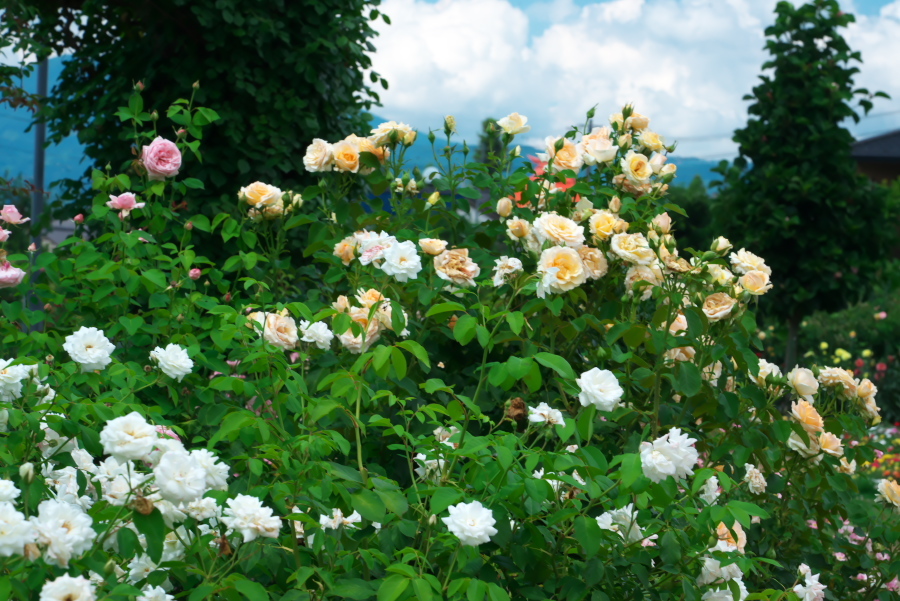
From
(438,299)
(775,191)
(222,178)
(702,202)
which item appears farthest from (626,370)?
(702,202)

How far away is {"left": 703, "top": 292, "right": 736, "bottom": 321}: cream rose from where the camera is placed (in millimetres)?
1979

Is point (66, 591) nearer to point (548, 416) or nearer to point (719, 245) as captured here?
point (548, 416)

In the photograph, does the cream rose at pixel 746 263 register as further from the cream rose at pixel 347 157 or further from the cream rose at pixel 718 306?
the cream rose at pixel 347 157

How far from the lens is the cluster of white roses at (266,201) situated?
2381 millimetres

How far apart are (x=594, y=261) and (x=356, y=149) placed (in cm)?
80

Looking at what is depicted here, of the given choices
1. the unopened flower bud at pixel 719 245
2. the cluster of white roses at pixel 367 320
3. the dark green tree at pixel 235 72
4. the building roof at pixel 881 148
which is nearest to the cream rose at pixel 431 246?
the cluster of white roses at pixel 367 320

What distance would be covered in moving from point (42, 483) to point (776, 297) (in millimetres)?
6135

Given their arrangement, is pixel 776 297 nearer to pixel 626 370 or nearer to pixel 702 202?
pixel 626 370

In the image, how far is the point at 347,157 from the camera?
2.40m

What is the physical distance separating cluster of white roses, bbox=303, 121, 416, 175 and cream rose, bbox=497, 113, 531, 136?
28 centimetres

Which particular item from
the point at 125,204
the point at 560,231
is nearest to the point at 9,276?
the point at 125,204

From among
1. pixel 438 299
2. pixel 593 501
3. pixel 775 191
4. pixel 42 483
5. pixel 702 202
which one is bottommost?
pixel 593 501

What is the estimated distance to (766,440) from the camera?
2.04 m

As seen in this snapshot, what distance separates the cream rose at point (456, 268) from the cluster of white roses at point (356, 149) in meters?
0.48
